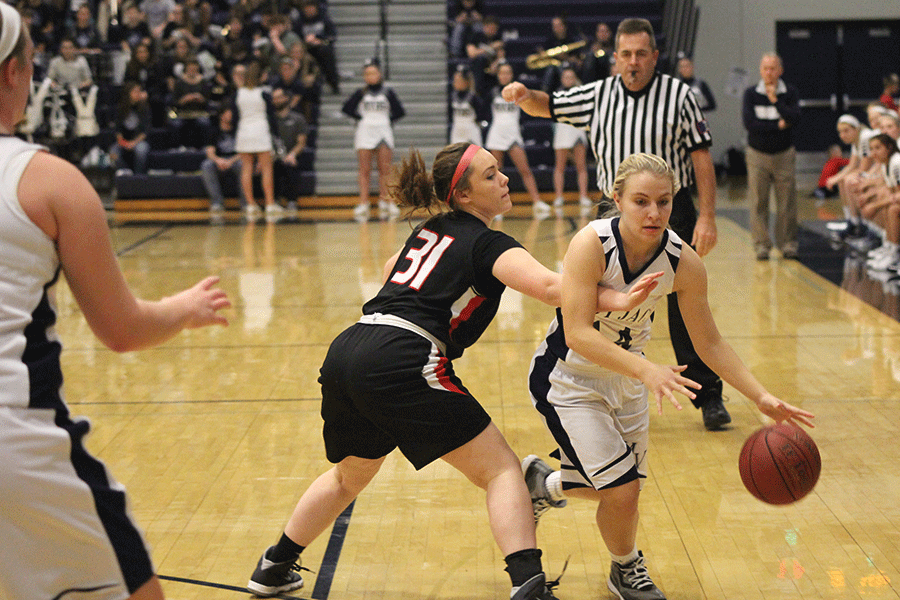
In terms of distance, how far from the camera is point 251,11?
1683 cm

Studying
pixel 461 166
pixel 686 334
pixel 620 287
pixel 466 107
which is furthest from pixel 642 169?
pixel 466 107

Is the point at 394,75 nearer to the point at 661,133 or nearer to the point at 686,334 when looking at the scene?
the point at 661,133

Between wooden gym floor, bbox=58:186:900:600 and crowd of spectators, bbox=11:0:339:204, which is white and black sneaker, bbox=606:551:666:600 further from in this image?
crowd of spectators, bbox=11:0:339:204

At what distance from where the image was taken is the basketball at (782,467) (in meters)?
2.91

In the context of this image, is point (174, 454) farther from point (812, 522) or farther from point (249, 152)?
point (249, 152)

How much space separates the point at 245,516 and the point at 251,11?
1456 centimetres

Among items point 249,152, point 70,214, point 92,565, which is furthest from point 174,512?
point 249,152

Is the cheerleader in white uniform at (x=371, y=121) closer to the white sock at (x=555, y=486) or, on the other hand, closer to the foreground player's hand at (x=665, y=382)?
the white sock at (x=555, y=486)

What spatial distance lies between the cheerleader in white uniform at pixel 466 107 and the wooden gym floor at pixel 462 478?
646cm

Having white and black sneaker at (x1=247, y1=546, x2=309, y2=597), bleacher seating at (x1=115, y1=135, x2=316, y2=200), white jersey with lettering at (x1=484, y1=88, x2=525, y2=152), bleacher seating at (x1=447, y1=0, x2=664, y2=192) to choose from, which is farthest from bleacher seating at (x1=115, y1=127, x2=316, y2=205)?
white and black sneaker at (x1=247, y1=546, x2=309, y2=597)

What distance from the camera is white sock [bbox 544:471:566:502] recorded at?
3041 mm

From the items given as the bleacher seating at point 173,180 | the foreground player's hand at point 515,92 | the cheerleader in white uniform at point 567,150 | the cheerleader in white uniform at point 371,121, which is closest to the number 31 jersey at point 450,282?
the foreground player's hand at point 515,92

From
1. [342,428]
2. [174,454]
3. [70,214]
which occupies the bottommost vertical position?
[174,454]

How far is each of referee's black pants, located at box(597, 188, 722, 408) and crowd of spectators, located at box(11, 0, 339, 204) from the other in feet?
32.3
